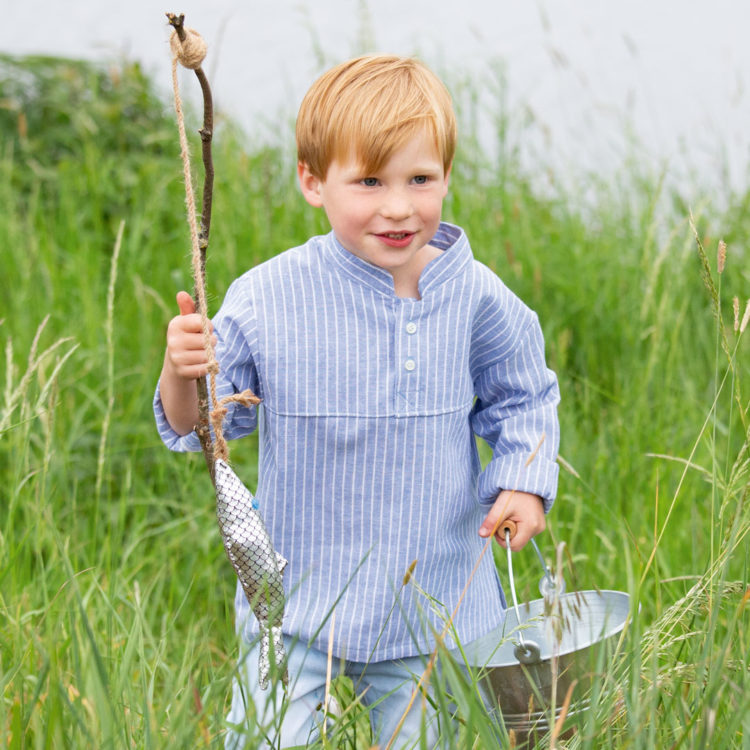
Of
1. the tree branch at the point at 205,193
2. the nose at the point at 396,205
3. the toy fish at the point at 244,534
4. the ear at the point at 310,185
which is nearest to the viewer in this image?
the tree branch at the point at 205,193

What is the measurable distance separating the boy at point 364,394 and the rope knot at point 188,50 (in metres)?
0.38

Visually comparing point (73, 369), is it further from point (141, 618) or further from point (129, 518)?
point (141, 618)

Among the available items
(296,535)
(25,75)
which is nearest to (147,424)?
(296,535)

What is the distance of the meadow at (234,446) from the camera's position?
129cm

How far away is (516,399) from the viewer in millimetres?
1737

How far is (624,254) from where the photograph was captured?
10.9 feet

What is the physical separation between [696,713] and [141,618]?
0.64 meters

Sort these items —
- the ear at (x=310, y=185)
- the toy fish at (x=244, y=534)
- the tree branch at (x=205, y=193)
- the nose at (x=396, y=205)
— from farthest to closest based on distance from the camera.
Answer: the ear at (x=310, y=185)
the nose at (x=396, y=205)
the toy fish at (x=244, y=534)
the tree branch at (x=205, y=193)

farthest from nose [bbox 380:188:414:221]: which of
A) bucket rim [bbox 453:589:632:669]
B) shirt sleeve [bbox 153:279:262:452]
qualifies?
bucket rim [bbox 453:589:632:669]

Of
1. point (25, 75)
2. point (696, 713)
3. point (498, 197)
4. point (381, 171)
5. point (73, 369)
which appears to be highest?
point (25, 75)

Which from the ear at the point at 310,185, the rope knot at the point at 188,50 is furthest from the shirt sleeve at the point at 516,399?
the rope knot at the point at 188,50

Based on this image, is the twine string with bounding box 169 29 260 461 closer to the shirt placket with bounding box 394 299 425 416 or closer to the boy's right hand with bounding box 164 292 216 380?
the boy's right hand with bounding box 164 292 216 380

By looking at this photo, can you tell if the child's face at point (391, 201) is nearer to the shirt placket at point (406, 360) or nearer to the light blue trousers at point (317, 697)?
the shirt placket at point (406, 360)

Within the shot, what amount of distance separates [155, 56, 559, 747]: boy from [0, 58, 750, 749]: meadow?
0.45ft
